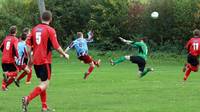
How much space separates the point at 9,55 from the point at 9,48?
0.33 metres

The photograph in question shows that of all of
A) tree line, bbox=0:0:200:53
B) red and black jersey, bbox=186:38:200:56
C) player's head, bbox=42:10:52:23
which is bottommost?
tree line, bbox=0:0:200:53

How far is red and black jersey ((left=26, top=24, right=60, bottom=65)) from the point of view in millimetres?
13508

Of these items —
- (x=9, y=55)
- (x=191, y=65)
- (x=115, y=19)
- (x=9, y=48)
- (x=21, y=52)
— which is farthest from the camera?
(x=115, y=19)

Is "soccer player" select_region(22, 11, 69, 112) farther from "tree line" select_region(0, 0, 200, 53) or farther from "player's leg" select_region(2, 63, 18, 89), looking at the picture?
"tree line" select_region(0, 0, 200, 53)

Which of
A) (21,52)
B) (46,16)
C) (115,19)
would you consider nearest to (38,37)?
(46,16)

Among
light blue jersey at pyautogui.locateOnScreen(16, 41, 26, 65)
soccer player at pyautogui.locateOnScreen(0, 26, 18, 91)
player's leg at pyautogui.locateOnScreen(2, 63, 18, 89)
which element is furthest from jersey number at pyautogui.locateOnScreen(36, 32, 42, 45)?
light blue jersey at pyautogui.locateOnScreen(16, 41, 26, 65)

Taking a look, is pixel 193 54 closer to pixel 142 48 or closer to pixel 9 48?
pixel 142 48

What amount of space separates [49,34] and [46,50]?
0.36 m

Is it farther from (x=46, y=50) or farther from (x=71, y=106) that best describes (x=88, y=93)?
(x=46, y=50)

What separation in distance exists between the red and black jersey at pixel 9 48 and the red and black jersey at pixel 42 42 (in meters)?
5.83

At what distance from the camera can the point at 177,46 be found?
44250mm

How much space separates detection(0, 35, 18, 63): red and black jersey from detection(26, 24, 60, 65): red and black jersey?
5832 millimetres

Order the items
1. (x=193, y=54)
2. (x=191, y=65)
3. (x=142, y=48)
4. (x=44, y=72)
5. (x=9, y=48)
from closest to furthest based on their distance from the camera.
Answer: (x=44, y=72) → (x=9, y=48) → (x=191, y=65) → (x=193, y=54) → (x=142, y=48)

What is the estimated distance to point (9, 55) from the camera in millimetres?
19875
